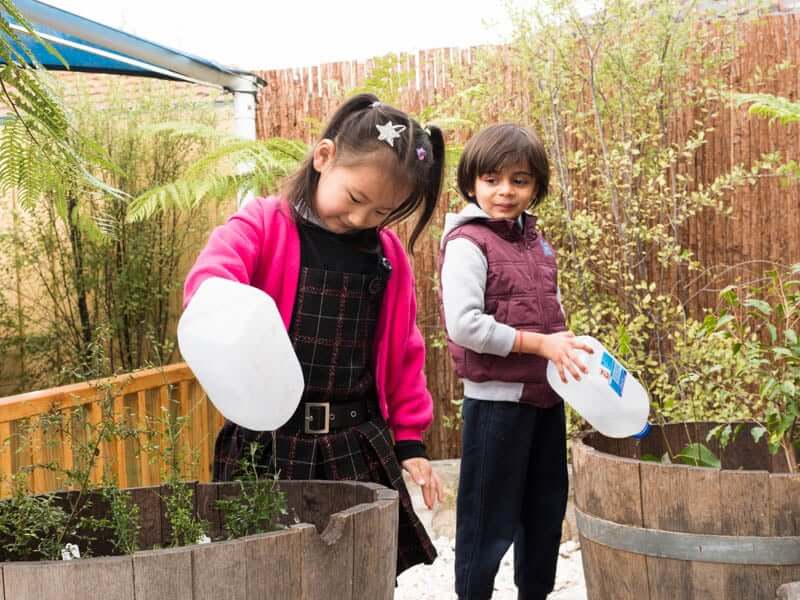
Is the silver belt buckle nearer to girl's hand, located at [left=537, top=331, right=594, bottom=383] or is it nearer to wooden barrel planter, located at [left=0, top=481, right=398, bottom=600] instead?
wooden barrel planter, located at [left=0, top=481, right=398, bottom=600]

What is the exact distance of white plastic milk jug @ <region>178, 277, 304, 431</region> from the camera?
4.00 feet

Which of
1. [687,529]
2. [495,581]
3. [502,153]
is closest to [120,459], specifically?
[495,581]

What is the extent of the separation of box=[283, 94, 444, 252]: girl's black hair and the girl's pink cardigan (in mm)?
67

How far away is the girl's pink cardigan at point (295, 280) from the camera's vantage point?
5.51ft

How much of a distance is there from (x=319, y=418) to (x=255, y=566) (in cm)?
74

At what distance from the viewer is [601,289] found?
4.91m

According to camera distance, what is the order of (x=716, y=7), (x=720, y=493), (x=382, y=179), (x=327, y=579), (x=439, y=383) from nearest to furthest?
(x=327, y=579) < (x=382, y=179) < (x=720, y=493) < (x=716, y=7) < (x=439, y=383)

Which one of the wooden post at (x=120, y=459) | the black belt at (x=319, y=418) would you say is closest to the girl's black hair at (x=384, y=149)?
the black belt at (x=319, y=418)

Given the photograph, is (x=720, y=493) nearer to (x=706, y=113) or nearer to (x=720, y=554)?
(x=720, y=554)

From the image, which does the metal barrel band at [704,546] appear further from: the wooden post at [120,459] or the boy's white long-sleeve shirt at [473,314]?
the wooden post at [120,459]

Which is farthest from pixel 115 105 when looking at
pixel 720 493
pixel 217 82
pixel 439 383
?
pixel 720 493

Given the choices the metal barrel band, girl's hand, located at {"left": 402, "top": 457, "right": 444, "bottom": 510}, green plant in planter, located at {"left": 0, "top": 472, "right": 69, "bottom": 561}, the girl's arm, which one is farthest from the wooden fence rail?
the metal barrel band

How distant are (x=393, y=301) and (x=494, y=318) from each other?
2.35ft

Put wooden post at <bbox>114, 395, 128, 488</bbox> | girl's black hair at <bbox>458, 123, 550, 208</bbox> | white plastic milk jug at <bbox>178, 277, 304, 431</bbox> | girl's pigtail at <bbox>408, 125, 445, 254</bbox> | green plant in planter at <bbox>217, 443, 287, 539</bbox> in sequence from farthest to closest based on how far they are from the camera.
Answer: wooden post at <bbox>114, 395, 128, 488</bbox> → girl's black hair at <bbox>458, 123, 550, 208</bbox> → girl's pigtail at <bbox>408, 125, 445, 254</bbox> → green plant in planter at <bbox>217, 443, 287, 539</bbox> → white plastic milk jug at <bbox>178, 277, 304, 431</bbox>
